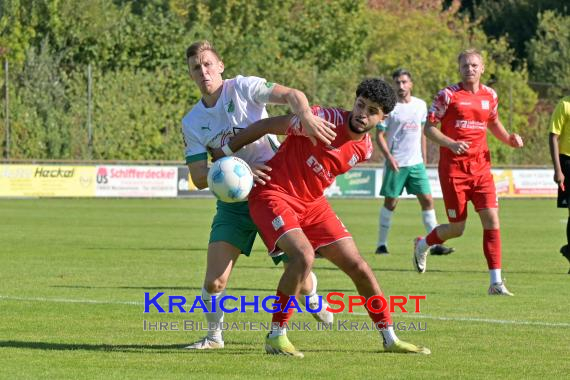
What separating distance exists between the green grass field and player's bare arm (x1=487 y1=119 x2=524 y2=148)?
4.81 feet

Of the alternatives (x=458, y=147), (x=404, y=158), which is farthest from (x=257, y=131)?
(x=404, y=158)

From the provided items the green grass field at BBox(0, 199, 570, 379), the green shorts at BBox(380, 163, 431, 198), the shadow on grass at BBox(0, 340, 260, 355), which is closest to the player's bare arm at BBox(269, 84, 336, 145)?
the green grass field at BBox(0, 199, 570, 379)

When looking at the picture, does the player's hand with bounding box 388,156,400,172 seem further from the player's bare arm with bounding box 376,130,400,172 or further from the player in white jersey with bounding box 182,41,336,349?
the player in white jersey with bounding box 182,41,336,349

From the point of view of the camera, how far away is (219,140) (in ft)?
28.1

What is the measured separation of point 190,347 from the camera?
27.8ft

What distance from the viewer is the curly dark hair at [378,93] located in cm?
784

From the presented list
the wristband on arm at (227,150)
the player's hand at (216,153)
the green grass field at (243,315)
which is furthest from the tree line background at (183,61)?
the wristband on arm at (227,150)

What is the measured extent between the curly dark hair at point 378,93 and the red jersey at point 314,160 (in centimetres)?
26

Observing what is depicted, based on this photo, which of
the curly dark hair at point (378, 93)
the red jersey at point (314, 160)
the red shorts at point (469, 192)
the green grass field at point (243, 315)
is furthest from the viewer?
the red shorts at point (469, 192)

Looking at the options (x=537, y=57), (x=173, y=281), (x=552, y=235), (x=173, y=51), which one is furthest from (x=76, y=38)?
(x=173, y=281)

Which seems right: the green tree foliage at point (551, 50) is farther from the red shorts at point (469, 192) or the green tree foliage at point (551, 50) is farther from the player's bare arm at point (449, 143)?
Result: the player's bare arm at point (449, 143)

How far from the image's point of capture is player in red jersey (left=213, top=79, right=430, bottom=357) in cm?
793

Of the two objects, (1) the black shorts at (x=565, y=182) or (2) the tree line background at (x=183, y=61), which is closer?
(1) the black shorts at (x=565, y=182)

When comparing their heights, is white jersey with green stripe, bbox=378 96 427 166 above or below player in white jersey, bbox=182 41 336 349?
below
